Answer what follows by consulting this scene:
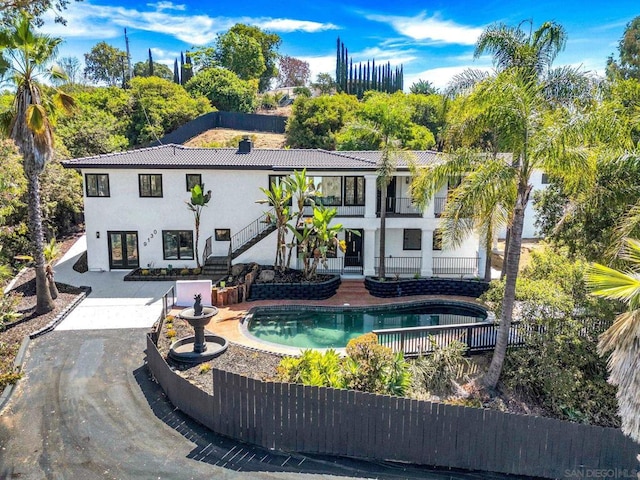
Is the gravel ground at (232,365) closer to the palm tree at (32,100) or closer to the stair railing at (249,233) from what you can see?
the palm tree at (32,100)

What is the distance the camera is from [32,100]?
53.0ft

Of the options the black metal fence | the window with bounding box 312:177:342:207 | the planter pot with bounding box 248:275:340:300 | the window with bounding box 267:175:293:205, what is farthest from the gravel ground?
the black metal fence

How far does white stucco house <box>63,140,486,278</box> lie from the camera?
24078 mm

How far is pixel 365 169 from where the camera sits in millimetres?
23125

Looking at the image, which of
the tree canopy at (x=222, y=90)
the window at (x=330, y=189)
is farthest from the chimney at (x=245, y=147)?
the tree canopy at (x=222, y=90)

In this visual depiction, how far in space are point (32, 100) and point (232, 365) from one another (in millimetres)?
11141

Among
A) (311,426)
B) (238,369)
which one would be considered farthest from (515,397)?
(238,369)

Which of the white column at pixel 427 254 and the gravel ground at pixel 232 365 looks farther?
the white column at pixel 427 254

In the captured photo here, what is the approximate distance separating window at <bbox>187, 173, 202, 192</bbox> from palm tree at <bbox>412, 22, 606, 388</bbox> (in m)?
14.3

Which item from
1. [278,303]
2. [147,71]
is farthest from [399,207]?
[147,71]

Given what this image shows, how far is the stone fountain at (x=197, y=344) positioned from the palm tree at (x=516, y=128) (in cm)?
704

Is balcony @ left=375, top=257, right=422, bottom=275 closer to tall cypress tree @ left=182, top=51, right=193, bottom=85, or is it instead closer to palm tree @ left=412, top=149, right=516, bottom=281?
palm tree @ left=412, top=149, right=516, bottom=281

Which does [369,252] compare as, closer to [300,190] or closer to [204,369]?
[300,190]

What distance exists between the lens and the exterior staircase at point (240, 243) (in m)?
23.7
